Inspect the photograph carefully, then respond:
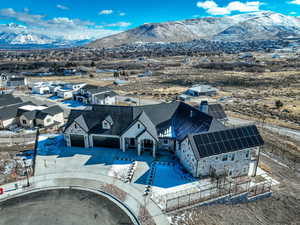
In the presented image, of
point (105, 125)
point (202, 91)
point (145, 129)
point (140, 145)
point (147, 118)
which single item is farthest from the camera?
point (202, 91)

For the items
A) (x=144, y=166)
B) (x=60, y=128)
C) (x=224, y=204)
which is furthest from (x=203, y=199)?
(x=60, y=128)

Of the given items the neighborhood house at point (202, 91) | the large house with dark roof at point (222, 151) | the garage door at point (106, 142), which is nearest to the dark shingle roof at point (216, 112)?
the large house with dark roof at point (222, 151)

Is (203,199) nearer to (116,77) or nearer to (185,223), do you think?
(185,223)

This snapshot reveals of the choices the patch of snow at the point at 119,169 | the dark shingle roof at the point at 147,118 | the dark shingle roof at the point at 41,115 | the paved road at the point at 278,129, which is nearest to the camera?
the patch of snow at the point at 119,169

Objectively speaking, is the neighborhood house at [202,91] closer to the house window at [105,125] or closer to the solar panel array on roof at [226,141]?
the solar panel array on roof at [226,141]

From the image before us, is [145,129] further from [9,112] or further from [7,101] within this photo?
[7,101]

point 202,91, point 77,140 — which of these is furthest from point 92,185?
point 202,91
